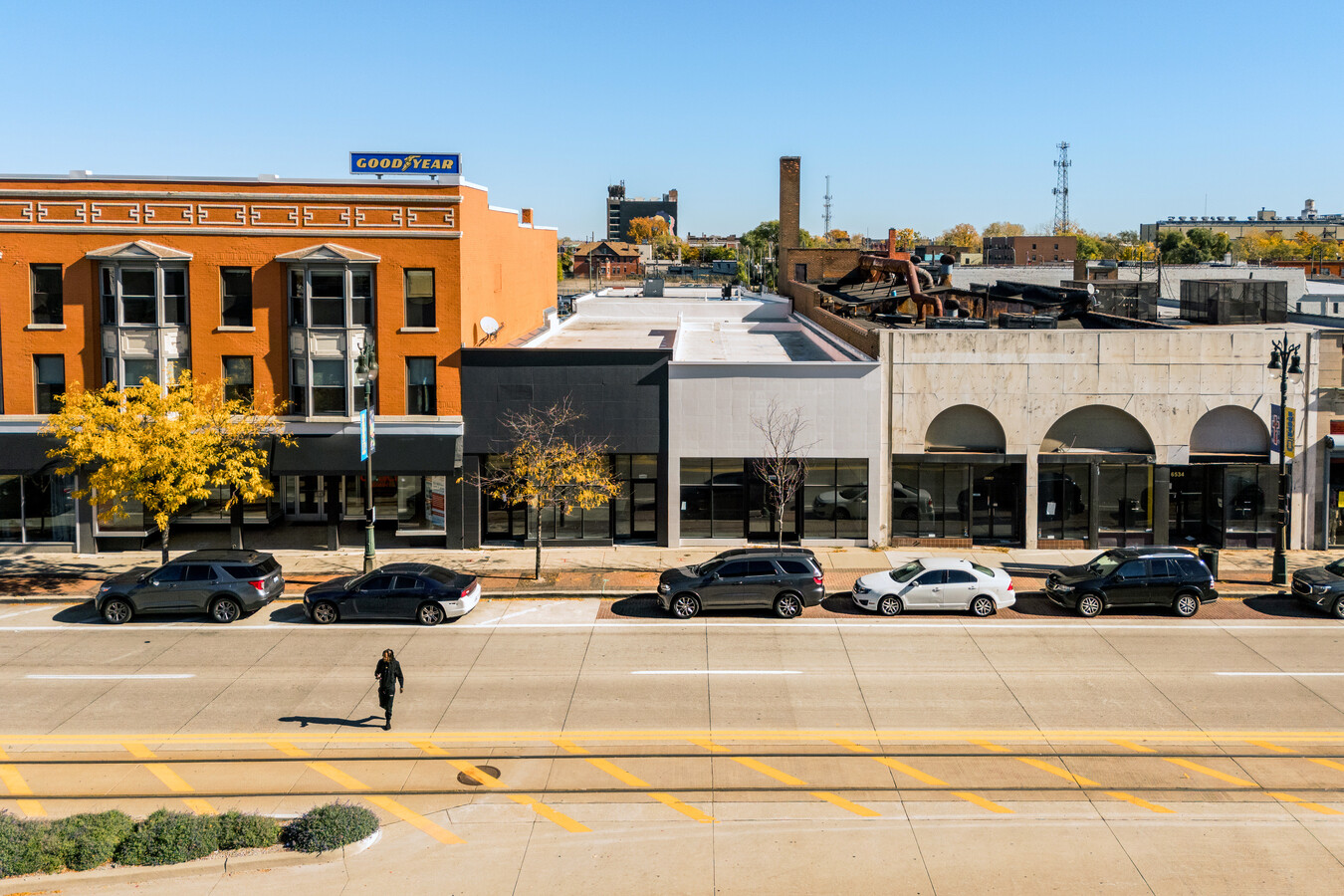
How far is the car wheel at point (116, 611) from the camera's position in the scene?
1083 inches

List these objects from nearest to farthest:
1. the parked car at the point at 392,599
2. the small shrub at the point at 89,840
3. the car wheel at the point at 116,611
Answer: the small shrub at the point at 89,840
the parked car at the point at 392,599
the car wheel at the point at 116,611

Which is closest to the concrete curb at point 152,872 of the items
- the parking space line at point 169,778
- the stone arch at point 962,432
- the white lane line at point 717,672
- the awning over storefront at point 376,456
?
the parking space line at point 169,778

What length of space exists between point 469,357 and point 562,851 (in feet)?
69.3

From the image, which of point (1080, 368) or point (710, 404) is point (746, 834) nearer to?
point (710, 404)

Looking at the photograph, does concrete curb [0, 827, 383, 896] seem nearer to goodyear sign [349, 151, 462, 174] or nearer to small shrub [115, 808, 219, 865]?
small shrub [115, 808, 219, 865]

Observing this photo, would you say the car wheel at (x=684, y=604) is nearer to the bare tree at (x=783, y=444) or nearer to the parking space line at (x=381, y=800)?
the bare tree at (x=783, y=444)

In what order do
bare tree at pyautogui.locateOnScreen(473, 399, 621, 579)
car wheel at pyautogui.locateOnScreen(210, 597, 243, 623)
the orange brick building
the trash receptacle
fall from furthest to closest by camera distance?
1. the orange brick building
2. bare tree at pyautogui.locateOnScreen(473, 399, 621, 579)
3. the trash receptacle
4. car wheel at pyautogui.locateOnScreen(210, 597, 243, 623)

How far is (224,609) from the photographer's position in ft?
91.2

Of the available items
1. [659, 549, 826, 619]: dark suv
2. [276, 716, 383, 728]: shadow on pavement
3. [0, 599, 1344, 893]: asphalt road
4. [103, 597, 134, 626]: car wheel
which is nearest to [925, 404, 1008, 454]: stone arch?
[0, 599, 1344, 893]: asphalt road

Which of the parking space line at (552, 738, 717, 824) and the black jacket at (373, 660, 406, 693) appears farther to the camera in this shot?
the black jacket at (373, 660, 406, 693)

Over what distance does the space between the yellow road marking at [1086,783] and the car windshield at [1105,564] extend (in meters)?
10.6

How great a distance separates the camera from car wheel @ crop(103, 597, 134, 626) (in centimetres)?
2752

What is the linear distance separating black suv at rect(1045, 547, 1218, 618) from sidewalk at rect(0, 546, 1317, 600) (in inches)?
103

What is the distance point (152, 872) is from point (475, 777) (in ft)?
16.3
